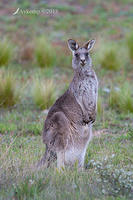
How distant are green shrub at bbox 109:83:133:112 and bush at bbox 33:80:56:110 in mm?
1319

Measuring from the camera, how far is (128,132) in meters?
7.65

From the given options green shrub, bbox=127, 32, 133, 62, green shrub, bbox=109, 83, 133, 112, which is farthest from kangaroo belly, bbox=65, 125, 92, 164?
green shrub, bbox=127, 32, 133, 62

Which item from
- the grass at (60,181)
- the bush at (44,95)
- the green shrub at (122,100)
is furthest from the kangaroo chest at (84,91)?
the bush at (44,95)

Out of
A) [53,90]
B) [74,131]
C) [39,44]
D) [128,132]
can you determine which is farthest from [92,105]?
[39,44]

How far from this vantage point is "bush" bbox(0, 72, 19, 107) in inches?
362

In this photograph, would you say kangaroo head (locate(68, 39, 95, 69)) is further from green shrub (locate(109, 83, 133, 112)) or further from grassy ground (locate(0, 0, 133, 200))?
green shrub (locate(109, 83, 133, 112))

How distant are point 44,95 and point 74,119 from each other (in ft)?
12.1

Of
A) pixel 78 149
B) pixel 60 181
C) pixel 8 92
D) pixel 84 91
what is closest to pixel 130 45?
pixel 8 92

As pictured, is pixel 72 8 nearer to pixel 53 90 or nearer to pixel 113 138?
pixel 53 90

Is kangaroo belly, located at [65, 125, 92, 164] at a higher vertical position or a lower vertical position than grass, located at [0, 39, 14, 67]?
lower

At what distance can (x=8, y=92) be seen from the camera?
9.26 meters

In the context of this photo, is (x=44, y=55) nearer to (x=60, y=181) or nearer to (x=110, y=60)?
(x=110, y=60)

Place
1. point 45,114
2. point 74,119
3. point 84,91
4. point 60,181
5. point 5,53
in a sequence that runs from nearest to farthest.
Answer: point 60,181 → point 74,119 → point 84,91 → point 45,114 → point 5,53

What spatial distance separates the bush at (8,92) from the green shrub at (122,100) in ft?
6.98
